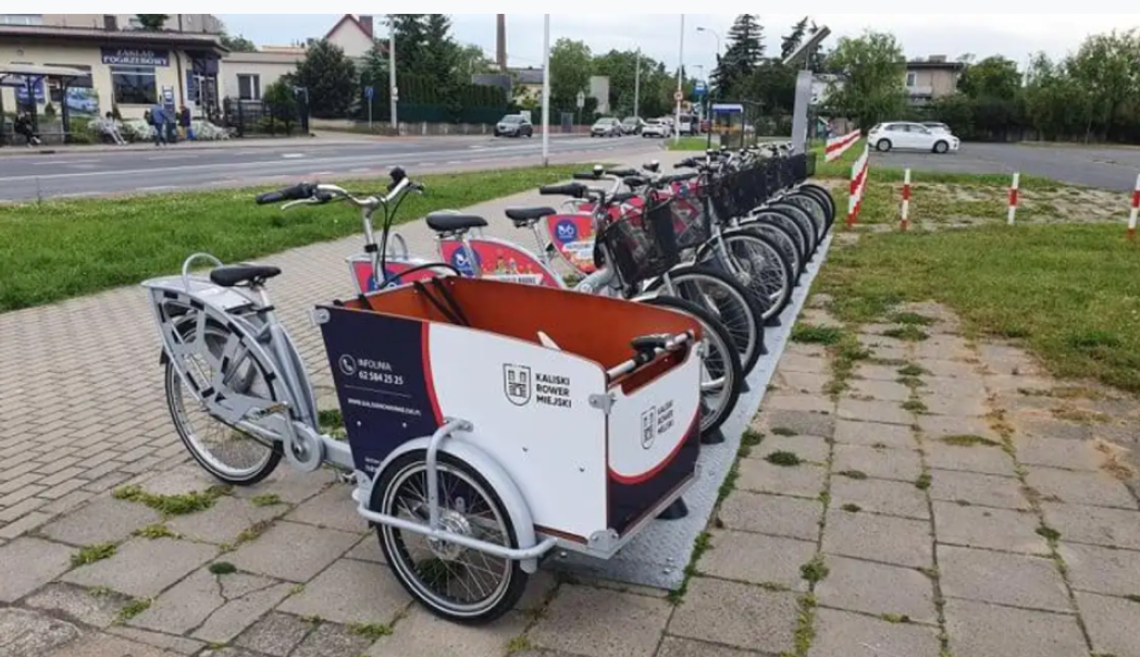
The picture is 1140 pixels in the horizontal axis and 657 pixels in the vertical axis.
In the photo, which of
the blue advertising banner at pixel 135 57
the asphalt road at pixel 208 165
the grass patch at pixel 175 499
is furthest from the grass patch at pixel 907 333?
the blue advertising banner at pixel 135 57

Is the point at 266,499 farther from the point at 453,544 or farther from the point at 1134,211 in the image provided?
the point at 1134,211

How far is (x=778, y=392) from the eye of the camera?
17.3 feet

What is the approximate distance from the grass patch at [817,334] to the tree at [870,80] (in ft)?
188

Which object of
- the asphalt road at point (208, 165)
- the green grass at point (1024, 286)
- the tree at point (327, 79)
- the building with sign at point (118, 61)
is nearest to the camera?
the green grass at point (1024, 286)

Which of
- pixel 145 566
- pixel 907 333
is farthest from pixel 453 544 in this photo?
pixel 907 333

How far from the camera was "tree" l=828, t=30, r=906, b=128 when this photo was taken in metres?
61.2

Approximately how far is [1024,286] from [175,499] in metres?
6.96

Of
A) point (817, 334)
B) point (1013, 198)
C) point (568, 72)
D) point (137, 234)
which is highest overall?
point (568, 72)

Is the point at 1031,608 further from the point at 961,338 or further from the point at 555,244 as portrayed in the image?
the point at 555,244

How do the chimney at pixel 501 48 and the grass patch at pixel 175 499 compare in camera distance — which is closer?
the grass patch at pixel 175 499

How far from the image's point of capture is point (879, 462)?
13.9 feet

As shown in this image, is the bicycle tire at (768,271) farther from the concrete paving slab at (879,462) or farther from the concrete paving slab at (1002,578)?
the concrete paving slab at (1002,578)

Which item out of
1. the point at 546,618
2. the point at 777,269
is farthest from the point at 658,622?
the point at 777,269

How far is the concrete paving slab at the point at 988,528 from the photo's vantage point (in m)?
3.44
